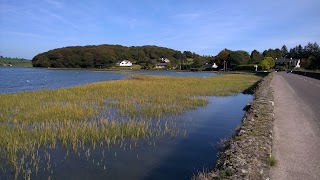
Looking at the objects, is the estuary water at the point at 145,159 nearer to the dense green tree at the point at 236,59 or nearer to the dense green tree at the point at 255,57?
the dense green tree at the point at 236,59

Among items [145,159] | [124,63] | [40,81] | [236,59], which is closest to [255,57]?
[236,59]

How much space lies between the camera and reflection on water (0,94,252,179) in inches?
299

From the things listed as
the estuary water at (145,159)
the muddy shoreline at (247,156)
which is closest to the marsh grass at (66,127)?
the estuary water at (145,159)

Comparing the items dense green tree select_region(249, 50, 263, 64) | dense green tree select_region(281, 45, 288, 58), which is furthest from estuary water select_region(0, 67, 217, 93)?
dense green tree select_region(281, 45, 288, 58)

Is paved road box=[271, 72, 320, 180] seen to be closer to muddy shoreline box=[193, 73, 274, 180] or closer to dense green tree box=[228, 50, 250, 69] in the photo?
muddy shoreline box=[193, 73, 274, 180]

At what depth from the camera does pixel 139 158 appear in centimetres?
880

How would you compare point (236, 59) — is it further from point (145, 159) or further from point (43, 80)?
point (145, 159)

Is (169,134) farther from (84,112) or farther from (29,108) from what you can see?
(29,108)

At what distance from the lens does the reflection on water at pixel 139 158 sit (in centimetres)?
759

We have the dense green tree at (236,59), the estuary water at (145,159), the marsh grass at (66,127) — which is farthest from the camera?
the dense green tree at (236,59)

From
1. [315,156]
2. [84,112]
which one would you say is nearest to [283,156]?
[315,156]

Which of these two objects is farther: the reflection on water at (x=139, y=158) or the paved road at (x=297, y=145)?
the reflection on water at (x=139, y=158)

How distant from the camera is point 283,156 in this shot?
748 cm

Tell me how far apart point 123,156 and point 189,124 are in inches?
224
